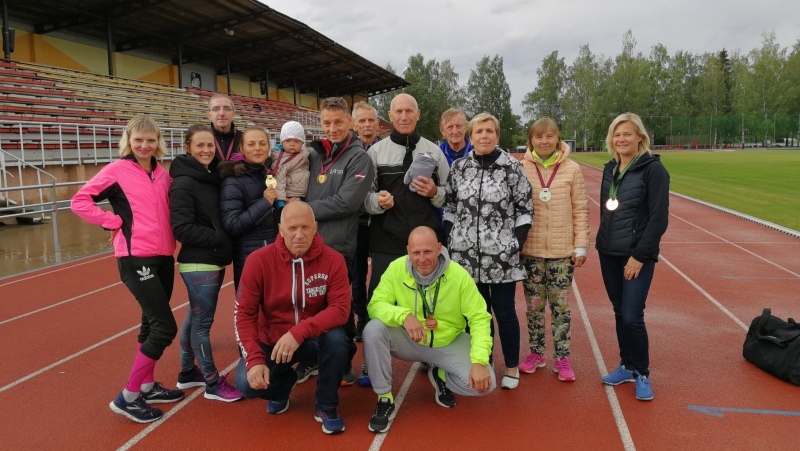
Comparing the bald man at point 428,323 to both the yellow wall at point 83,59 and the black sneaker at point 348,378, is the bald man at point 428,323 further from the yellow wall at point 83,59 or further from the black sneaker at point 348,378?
the yellow wall at point 83,59

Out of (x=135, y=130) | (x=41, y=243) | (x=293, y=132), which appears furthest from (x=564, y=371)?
(x=41, y=243)

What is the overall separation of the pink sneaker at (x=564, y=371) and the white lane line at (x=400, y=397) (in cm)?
101

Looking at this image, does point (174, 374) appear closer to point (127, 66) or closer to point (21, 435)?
point (21, 435)

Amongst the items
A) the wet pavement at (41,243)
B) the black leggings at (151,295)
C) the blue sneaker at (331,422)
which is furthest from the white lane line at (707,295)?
the wet pavement at (41,243)

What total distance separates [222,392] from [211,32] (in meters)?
22.8

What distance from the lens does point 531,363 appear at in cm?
386

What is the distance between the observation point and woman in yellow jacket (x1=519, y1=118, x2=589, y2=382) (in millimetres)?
3600

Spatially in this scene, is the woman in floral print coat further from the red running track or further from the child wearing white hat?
the child wearing white hat

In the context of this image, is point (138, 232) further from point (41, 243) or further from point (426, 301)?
point (41, 243)

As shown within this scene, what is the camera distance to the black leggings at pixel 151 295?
10.3 feet

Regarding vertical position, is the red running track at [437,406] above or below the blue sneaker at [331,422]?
below

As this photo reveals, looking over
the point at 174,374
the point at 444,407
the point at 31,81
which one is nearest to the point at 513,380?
the point at 444,407

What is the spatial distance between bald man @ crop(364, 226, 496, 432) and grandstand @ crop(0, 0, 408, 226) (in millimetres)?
6689

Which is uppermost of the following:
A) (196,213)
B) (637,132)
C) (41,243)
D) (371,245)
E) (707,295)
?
(637,132)
